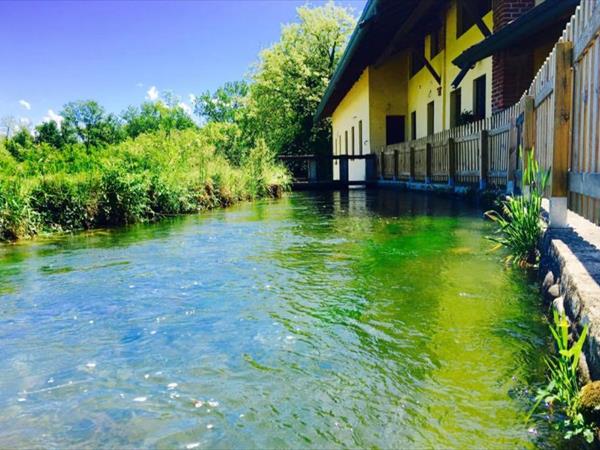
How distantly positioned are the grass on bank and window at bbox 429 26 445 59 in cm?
800

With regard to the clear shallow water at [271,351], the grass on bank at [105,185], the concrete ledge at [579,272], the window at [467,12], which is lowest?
the clear shallow water at [271,351]

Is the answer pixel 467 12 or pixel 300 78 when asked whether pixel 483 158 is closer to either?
pixel 467 12

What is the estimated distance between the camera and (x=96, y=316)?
10.4 ft

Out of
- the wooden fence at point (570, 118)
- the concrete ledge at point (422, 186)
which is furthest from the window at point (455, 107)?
the wooden fence at point (570, 118)

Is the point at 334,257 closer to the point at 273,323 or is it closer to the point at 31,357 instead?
the point at 273,323

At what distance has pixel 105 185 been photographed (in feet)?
27.2

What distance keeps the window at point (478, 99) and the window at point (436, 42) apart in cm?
306

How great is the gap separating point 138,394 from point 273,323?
0.99 m

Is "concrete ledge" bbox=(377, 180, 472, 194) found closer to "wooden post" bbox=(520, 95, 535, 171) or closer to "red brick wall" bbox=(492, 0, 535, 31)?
"red brick wall" bbox=(492, 0, 535, 31)

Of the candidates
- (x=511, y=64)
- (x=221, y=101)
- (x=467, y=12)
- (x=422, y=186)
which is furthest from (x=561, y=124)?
(x=221, y=101)

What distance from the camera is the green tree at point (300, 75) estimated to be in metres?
31.0

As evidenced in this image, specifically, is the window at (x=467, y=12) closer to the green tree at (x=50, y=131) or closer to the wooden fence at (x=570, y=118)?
the wooden fence at (x=570, y=118)

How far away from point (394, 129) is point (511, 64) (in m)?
10.4

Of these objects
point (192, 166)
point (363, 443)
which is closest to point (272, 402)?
point (363, 443)
